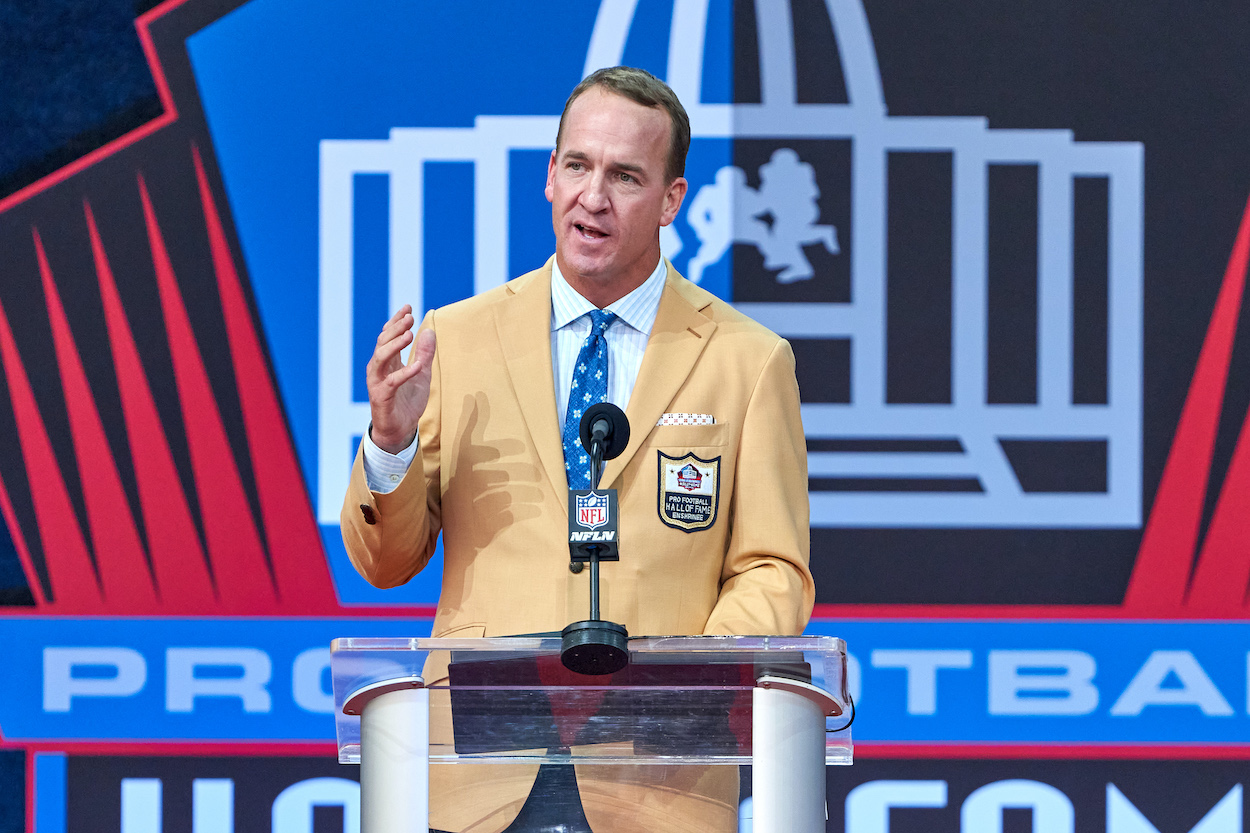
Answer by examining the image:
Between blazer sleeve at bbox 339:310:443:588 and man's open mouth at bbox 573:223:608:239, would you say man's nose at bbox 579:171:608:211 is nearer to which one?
man's open mouth at bbox 573:223:608:239

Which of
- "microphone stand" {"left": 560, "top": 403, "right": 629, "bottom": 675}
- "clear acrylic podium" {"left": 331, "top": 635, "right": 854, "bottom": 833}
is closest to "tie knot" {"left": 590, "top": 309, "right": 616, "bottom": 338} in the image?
"microphone stand" {"left": 560, "top": 403, "right": 629, "bottom": 675}

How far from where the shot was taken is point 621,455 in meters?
1.92

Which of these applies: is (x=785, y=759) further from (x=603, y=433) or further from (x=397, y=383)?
(x=397, y=383)

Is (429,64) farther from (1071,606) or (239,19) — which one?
(1071,606)

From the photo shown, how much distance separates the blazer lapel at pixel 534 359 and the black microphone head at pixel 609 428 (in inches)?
16.9

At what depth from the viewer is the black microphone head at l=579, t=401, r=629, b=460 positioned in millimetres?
1485

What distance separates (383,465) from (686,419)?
46 centimetres

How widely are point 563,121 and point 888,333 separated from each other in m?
1.52

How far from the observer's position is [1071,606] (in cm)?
330

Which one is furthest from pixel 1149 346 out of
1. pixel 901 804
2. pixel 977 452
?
pixel 901 804

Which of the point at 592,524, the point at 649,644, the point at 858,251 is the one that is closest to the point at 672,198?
the point at 592,524

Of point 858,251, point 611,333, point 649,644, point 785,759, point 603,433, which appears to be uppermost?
point 858,251

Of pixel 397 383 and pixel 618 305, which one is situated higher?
pixel 618 305

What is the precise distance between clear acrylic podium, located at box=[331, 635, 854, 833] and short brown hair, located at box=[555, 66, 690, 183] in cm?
90
